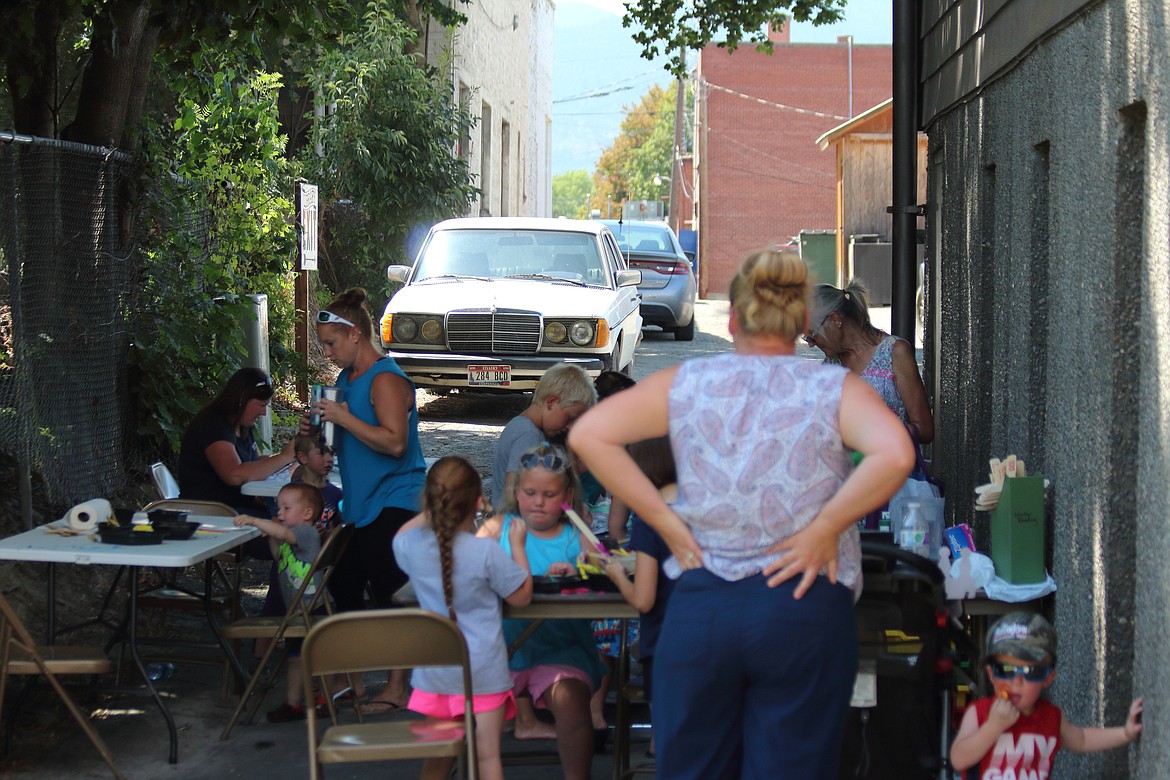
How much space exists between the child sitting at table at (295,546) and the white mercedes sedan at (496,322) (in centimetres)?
681

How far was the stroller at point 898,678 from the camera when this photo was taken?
4.05 m

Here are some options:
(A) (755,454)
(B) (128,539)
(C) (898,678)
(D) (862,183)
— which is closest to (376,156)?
(B) (128,539)

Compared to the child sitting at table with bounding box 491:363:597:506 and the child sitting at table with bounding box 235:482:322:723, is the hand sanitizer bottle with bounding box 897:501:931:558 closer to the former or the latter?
the child sitting at table with bounding box 491:363:597:506

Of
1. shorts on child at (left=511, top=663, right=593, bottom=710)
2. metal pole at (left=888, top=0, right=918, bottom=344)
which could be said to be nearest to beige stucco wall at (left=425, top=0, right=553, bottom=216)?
metal pole at (left=888, top=0, right=918, bottom=344)

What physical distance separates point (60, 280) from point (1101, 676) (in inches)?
232

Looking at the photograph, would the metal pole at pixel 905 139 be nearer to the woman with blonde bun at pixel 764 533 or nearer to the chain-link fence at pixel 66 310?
the chain-link fence at pixel 66 310

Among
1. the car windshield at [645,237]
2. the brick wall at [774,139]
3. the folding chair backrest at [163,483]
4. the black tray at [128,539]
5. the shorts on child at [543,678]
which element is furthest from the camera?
the brick wall at [774,139]

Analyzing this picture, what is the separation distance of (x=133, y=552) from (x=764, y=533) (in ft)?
9.48

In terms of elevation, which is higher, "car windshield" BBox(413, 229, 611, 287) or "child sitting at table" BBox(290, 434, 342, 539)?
"car windshield" BBox(413, 229, 611, 287)

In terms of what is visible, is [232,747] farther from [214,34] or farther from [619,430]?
[214,34]

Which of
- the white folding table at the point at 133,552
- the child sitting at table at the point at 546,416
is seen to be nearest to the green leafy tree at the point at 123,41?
the child sitting at table at the point at 546,416

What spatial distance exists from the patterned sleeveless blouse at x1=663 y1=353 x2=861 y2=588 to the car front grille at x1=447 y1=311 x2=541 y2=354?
31.9 feet

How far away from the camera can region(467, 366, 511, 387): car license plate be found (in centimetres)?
1284

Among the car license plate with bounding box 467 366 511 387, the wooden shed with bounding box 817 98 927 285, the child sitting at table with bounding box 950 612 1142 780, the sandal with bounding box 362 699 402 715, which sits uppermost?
the wooden shed with bounding box 817 98 927 285
